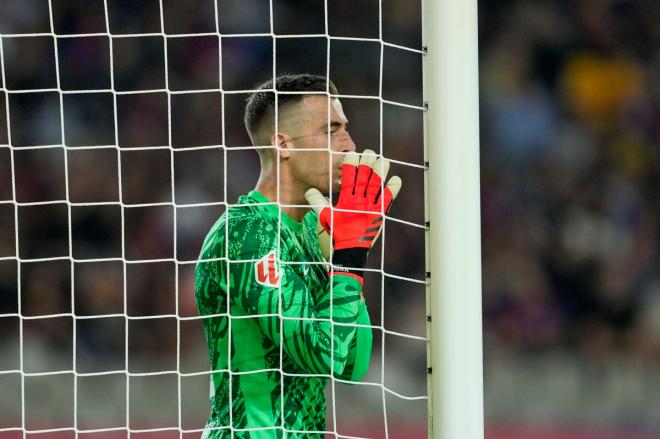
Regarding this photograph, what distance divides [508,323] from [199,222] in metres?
1.73

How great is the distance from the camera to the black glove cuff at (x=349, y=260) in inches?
86.8

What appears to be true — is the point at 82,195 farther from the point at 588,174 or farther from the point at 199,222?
the point at 588,174

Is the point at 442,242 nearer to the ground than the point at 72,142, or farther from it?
nearer to the ground

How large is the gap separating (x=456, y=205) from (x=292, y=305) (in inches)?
17.7

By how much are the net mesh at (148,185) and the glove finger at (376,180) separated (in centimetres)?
302

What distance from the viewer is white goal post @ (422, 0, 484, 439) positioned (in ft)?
6.23

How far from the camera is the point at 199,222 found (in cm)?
539

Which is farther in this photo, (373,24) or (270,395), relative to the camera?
(373,24)

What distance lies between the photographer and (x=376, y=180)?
2197 millimetres

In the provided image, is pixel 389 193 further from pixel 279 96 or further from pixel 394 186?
pixel 279 96

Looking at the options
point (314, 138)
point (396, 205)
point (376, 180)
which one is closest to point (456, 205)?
point (376, 180)

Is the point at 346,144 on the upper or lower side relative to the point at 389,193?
upper

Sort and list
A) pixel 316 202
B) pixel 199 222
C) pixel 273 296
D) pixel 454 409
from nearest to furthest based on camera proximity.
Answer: pixel 454 409
pixel 273 296
pixel 316 202
pixel 199 222

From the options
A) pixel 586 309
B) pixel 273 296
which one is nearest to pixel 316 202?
pixel 273 296
